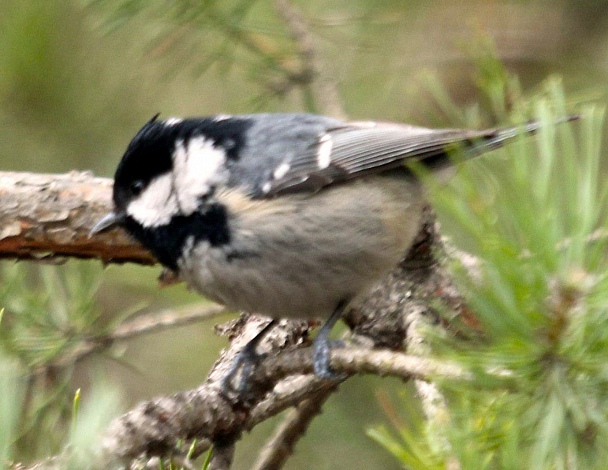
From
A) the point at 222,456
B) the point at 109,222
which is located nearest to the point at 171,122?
the point at 109,222

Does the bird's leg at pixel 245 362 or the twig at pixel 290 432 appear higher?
the bird's leg at pixel 245 362

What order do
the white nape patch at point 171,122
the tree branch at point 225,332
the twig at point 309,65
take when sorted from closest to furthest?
the tree branch at point 225,332 < the white nape patch at point 171,122 < the twig at point 309,65

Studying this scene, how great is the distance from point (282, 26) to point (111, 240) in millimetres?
619

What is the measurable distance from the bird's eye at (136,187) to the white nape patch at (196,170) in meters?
0.06

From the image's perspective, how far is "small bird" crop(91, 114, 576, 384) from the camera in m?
1.19

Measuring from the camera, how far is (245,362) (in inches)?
47.2

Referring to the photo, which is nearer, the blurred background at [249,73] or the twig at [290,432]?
the twig at [290,432]

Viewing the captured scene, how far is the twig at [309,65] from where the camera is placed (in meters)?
1.65

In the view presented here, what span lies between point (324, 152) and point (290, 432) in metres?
0.48

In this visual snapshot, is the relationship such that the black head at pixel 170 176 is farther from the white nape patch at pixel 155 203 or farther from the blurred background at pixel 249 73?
the blurred background at pixel 249 73

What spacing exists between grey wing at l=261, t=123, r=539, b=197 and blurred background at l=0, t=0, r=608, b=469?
349 millimetres

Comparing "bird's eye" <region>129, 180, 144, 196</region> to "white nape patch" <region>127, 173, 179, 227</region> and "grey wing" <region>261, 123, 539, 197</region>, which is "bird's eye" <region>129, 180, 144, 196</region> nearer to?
Result: "white nape patch" <region>127, 173, 179, 227</region>

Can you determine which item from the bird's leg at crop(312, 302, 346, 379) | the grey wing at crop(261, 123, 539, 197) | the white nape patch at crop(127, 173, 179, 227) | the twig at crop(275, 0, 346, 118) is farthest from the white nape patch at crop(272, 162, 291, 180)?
the twig at crop(275, 0, 346, 118)

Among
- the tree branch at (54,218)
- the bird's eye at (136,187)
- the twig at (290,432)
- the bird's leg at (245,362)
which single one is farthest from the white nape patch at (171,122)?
the twig at (290,432)
